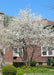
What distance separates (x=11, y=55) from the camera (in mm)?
32125

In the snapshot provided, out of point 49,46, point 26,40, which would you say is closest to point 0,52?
point 26,40

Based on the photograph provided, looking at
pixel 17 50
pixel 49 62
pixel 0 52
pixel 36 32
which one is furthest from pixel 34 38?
pixel 49 62

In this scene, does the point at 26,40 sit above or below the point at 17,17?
below

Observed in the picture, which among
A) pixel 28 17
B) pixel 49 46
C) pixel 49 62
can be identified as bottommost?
pixel 49 62

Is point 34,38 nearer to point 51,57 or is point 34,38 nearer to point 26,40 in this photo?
point 26,40

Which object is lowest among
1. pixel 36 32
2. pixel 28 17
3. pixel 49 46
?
pixel 49 46

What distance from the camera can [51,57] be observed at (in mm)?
31891

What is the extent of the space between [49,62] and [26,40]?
9076mm

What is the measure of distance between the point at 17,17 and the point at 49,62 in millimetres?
10531

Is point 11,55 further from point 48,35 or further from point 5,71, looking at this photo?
point 5,71

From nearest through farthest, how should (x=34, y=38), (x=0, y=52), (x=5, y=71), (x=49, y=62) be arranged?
(x=5, y=71) < (x=34, y=38) < (x=0, y=52) < (x=49, y=62)

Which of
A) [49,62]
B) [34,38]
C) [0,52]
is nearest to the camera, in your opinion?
[34,38]

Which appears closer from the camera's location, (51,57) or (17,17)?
(17,17)

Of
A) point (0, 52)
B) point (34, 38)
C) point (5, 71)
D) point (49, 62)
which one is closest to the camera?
point (5, 71)
